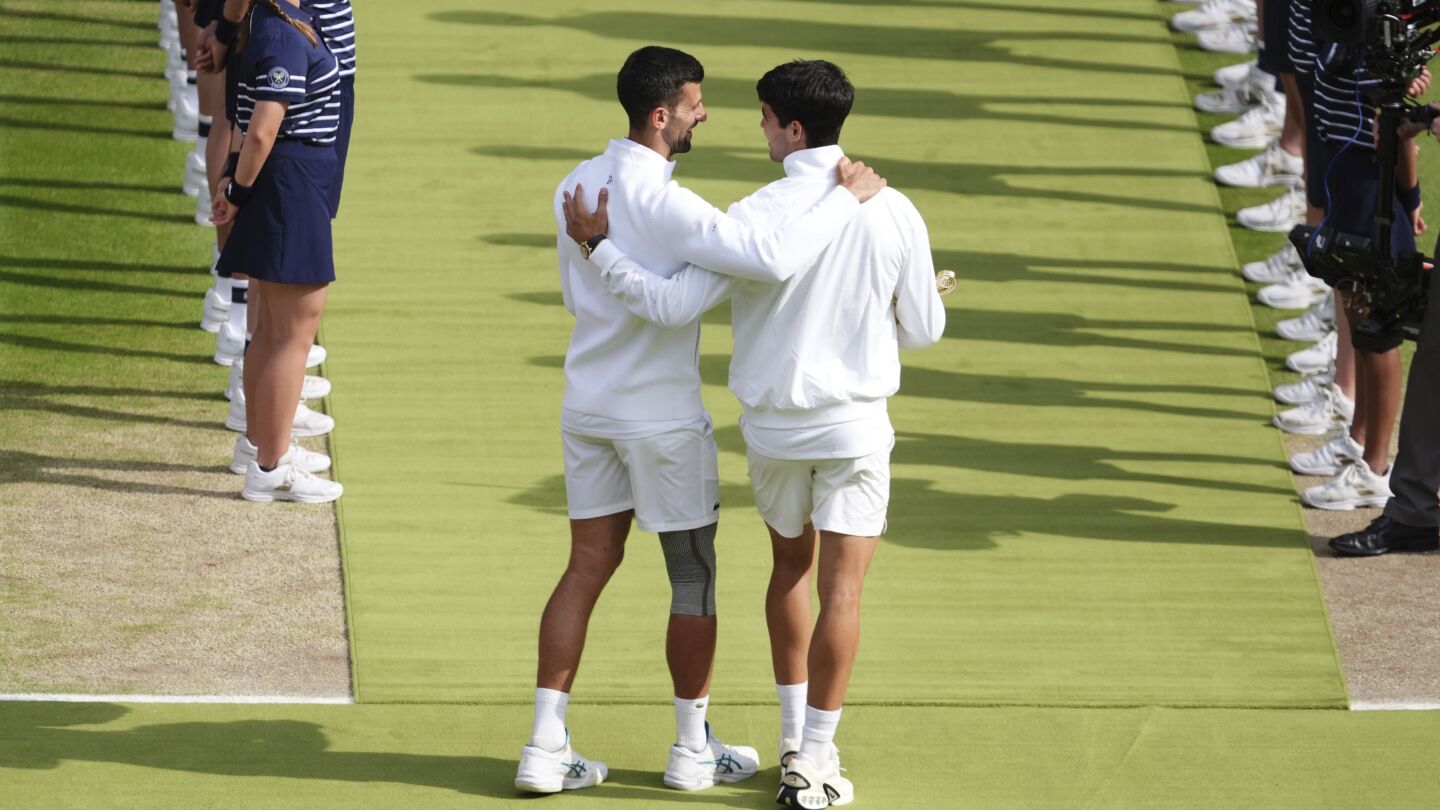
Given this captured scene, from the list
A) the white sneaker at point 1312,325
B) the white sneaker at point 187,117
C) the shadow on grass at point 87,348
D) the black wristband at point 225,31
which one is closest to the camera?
the black wristband at point 225,31

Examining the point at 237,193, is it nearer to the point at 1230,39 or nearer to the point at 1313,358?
the point at 1313,358

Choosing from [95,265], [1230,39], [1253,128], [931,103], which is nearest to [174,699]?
[95,265]

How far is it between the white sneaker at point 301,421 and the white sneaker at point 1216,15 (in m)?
5.96

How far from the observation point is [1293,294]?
9.00m

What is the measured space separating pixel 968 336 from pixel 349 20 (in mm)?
2856

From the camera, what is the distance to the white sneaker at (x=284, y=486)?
7.14 metres

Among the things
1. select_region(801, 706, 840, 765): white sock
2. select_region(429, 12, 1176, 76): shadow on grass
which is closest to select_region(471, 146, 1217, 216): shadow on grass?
select_region(429, 12, 1176, 76): shadow on grass

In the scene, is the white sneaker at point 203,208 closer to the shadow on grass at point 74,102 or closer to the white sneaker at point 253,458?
the shadow on grass at point 74,102

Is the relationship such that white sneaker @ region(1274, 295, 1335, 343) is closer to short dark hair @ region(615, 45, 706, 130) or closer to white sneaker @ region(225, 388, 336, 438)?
white sneaker @ region(225, 388, 336, 438)

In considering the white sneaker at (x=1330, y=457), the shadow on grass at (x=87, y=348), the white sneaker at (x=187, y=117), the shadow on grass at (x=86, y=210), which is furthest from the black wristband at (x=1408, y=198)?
the white sneaker at (x=187, y=117)

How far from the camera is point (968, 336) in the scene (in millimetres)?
8664

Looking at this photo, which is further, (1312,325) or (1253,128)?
(1253,128)

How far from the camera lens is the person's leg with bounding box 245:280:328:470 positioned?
6.99 m

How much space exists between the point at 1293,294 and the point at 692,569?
4.59 meters
